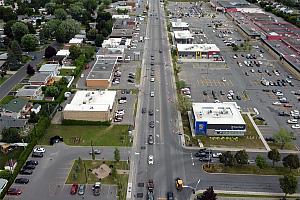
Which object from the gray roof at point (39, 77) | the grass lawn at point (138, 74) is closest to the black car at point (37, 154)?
the gray roof at point (39, 77)

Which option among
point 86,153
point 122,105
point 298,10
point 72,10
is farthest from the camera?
point 298,10

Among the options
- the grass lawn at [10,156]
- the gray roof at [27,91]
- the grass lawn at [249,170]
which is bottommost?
the grass lawn at [10,156]

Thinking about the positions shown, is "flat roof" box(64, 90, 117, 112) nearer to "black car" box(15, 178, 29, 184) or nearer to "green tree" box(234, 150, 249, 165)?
"black car" box(15, 178, 29, 184)

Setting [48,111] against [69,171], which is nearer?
[69,171]

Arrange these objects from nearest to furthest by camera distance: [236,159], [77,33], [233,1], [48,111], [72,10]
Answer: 1. [236,159]
2. [48,111]
3. [77,33]
4. [72,10]
5. [233,1]

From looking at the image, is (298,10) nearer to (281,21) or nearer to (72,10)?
(281,21)

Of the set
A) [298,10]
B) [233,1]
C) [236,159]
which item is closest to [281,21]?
[298,10]

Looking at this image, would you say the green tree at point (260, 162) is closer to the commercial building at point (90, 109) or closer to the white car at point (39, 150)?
the commercial building at point (90, 109)
